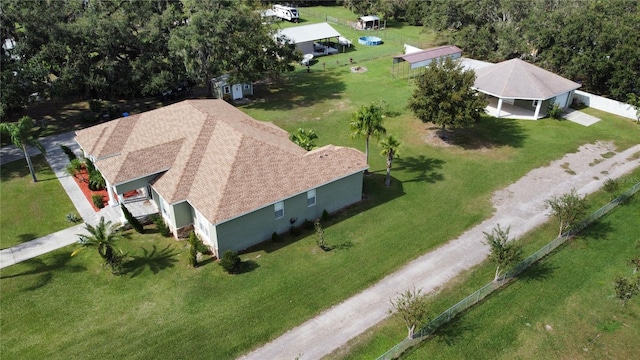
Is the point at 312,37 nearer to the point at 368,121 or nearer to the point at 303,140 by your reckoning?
the point at 303,140

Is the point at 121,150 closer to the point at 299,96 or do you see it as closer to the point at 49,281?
the point at 49,281

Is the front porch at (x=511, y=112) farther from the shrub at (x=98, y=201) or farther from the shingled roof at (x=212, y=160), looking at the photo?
the shrub at (x=98, y=201)

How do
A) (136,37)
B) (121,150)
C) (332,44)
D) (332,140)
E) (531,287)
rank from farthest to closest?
(332,44)
(136,37)
(332,140)
(121,150)
(531,287)

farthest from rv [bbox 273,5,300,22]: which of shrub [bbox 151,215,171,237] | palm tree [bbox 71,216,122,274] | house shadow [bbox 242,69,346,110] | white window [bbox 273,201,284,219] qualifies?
palm tree [bbox 71,216,122,274]

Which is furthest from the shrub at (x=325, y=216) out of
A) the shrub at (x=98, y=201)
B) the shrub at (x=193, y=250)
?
the shrub at (x=98, y=201)

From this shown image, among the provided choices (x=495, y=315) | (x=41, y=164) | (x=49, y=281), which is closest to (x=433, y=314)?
(x=495, y=315)

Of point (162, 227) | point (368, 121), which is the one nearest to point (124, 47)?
point (162, 227)
